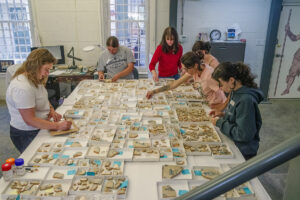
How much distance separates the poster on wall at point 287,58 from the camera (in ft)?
16.5

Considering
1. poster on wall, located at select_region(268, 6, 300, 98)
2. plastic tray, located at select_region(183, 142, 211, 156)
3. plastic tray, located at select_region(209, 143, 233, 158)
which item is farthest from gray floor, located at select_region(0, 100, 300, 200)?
plastic tray, located at select_region(183, 142, 211, 156)

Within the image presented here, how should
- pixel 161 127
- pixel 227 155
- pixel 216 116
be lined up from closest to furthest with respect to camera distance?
pixel 227 155 → pixel 161 127 → pixel 216 116

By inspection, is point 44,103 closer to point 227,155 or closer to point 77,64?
point 227,155

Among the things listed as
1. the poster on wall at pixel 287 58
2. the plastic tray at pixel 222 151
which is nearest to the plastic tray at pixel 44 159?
the plastic tray at pixel 222 151

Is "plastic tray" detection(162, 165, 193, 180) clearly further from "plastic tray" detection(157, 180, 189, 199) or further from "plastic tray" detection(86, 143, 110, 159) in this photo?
"plastic tray" detection(86, 143, 110, 159)

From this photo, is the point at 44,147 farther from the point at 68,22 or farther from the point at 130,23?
the point at 130,23

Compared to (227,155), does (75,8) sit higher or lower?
higher

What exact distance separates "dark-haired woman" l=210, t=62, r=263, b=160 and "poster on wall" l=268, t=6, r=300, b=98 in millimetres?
3966

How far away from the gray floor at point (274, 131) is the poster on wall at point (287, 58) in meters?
0.25

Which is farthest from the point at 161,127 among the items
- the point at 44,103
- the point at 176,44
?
the point at 176,44

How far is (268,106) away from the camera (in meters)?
5.17

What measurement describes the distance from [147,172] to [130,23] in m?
4.19

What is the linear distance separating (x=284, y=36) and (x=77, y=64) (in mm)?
4293

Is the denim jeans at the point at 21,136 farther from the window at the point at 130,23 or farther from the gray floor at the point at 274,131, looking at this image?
the window at the point at 130,23
